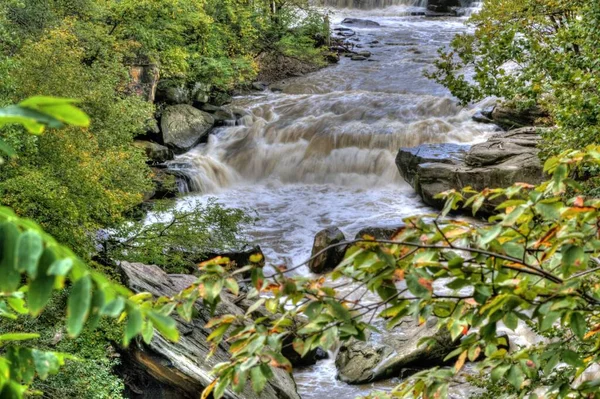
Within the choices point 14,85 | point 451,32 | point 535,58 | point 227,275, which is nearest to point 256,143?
point 14,85

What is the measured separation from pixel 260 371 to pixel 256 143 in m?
19.2

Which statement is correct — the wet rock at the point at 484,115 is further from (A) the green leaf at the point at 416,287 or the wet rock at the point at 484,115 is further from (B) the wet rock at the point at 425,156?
(A) the green leaf at the point at 416,287

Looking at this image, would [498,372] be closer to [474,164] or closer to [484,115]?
[474,164]

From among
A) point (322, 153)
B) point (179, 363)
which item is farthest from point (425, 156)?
point (179, 363)

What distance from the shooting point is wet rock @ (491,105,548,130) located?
65.7 ft

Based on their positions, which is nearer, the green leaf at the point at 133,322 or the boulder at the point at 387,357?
the green leaf at the point at 133,322

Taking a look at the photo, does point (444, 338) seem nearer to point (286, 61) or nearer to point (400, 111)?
point (400, 111)

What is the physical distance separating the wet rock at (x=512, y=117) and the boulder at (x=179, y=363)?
13078mm

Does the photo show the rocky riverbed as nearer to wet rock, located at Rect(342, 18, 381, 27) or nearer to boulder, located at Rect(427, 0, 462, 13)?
wet rock, located at Rect(342, 18, 381, 27)

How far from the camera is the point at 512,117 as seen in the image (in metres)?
20.5

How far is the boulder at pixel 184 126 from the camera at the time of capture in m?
20.8

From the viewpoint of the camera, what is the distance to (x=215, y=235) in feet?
43.4

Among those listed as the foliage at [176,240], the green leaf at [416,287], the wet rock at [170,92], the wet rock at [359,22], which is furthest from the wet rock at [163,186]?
the wet rock at [359,22]

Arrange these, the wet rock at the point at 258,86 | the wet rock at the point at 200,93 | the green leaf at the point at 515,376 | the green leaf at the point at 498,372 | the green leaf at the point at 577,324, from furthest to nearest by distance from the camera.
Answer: the wet rock at the point at 258,86, the wet rock at the point at 200,93, the green leaf at the point at 498,372, the green leaf at the point at 515,376, the green leaf at the point at 577,324
